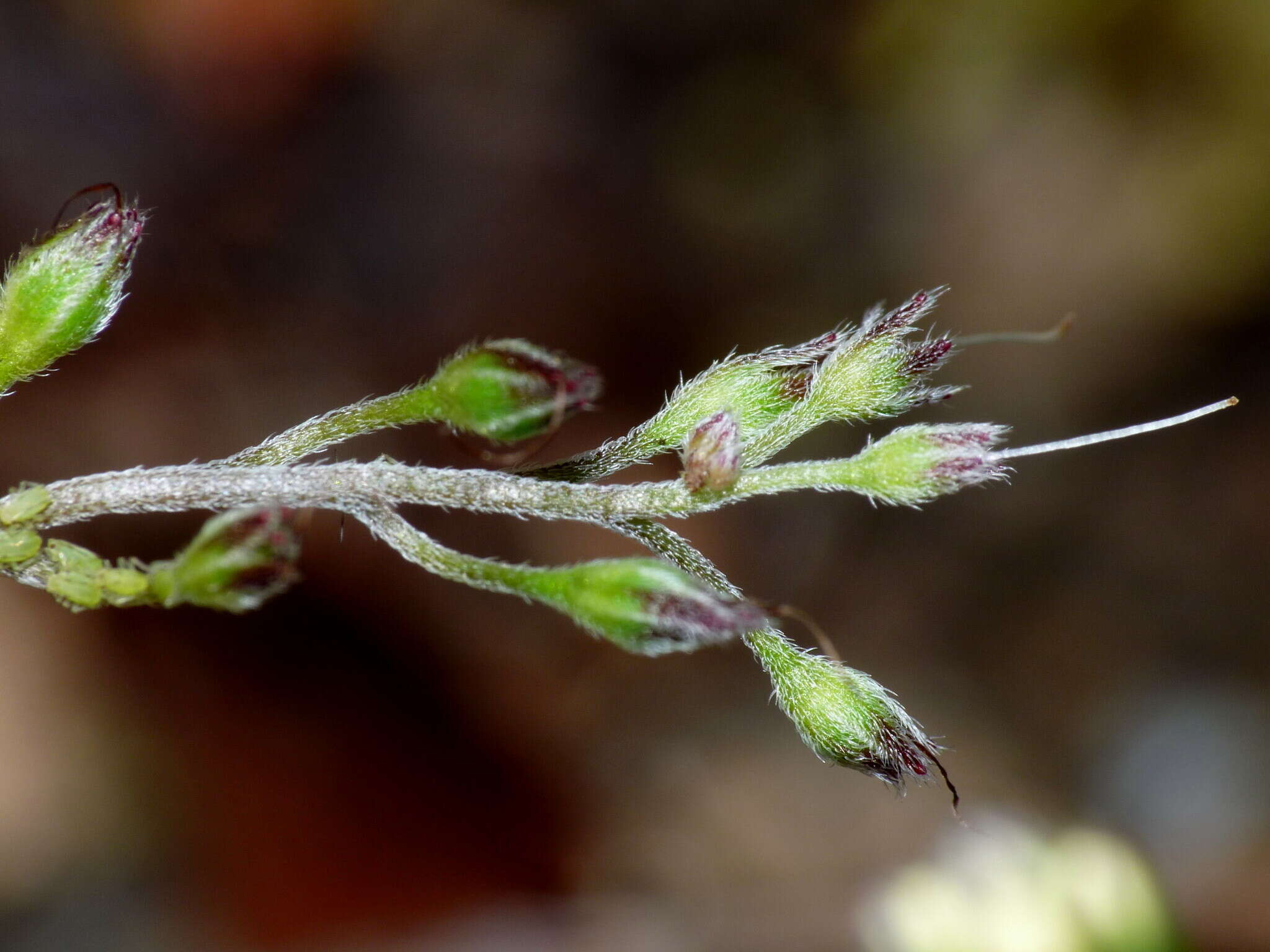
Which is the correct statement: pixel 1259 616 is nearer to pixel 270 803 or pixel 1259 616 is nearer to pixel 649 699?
pixel 649 699

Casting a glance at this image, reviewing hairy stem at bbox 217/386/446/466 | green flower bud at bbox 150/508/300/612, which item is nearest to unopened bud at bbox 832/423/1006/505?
hairy stem at bbox 217/386/446/466

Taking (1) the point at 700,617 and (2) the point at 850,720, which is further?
(2) the point at 850,720

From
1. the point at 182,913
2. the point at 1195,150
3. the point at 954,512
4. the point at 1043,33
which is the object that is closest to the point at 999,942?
the point at 954,512

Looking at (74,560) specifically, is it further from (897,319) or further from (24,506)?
(897,319)

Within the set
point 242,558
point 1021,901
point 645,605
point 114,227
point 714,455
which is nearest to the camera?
point 242,558

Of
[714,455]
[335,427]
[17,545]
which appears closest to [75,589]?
[17,545]

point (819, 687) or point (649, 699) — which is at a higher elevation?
point (819, 687)
